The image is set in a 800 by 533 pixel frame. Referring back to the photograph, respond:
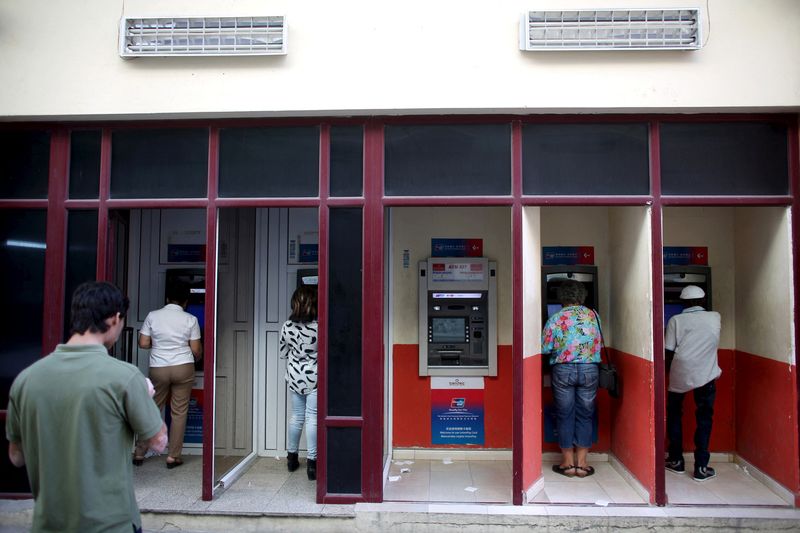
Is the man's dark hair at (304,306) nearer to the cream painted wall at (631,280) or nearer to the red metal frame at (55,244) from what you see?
the red metal frame at (55,244)

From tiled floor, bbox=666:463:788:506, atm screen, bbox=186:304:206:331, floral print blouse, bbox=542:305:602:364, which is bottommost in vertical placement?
tiled floor, bbox=666:463:788:506

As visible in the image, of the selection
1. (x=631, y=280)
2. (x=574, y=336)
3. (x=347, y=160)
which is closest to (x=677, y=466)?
(x=574, y=336)

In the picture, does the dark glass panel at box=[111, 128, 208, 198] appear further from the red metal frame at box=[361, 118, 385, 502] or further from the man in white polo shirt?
the man in white polo shirt

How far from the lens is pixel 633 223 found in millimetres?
4562

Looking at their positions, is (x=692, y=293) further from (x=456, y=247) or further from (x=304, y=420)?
(x=304, y=420)

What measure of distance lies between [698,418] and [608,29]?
3.24 metres

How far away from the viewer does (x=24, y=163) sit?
4594 millimetres

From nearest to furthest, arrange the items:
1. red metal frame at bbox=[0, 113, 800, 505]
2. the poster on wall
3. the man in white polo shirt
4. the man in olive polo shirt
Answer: the man in olive polo shirt
red metal frame at bbox=[0, 113, 800, 505]
the man in white polo shirt
the poster on wall

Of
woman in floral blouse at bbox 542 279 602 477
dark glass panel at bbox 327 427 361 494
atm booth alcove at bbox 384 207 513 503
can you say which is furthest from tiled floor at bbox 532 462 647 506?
dark glass panel at bbox 327 427 361 494

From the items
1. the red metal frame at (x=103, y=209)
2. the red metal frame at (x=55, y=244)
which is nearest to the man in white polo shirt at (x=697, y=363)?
the red metal frame at (x=103, y=209)

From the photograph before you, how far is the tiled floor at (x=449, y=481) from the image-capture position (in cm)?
445

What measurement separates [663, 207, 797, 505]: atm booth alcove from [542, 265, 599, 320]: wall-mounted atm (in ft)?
2.08

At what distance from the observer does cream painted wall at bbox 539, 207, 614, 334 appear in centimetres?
529

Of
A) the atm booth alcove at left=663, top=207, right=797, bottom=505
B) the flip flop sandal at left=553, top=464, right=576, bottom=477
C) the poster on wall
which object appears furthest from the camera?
the poster on wall
